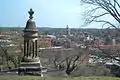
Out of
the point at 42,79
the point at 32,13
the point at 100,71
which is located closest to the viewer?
the point at 42,79

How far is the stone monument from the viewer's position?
1735 centimetres

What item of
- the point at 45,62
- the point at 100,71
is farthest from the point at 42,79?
the point at 45,62

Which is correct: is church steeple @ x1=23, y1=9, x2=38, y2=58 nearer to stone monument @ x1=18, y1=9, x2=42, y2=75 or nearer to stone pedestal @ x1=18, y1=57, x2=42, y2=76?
stone monument @ x1=18, y1=9, x2=42, y2=75

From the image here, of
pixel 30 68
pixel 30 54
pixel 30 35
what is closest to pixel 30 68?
pixel 30 68

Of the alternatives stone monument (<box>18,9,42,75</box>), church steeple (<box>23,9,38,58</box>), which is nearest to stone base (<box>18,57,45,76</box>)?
stone monument (<box>18,9,42,75</box>)

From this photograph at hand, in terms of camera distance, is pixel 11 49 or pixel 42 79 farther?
pixel 11 49

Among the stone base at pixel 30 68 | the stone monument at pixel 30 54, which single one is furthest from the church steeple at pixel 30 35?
the stone base at pixel 30 68

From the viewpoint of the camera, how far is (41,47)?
44750mm

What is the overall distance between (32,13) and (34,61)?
3.15 m

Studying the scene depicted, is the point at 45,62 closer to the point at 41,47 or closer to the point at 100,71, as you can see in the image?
the point at 41,47

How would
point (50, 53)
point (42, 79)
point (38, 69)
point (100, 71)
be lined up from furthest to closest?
point (50, 53), point (100, 71), point (38, 69), point (42, 79)

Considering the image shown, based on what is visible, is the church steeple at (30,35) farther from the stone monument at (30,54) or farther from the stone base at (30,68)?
the stone base at (30,68)

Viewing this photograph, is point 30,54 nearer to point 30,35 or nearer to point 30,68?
point 30,35

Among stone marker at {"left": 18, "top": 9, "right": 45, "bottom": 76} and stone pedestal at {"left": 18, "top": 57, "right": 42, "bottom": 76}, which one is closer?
stone pedestal at {"left": 18, "top": 57, "right": 42, "bottom": 76}
